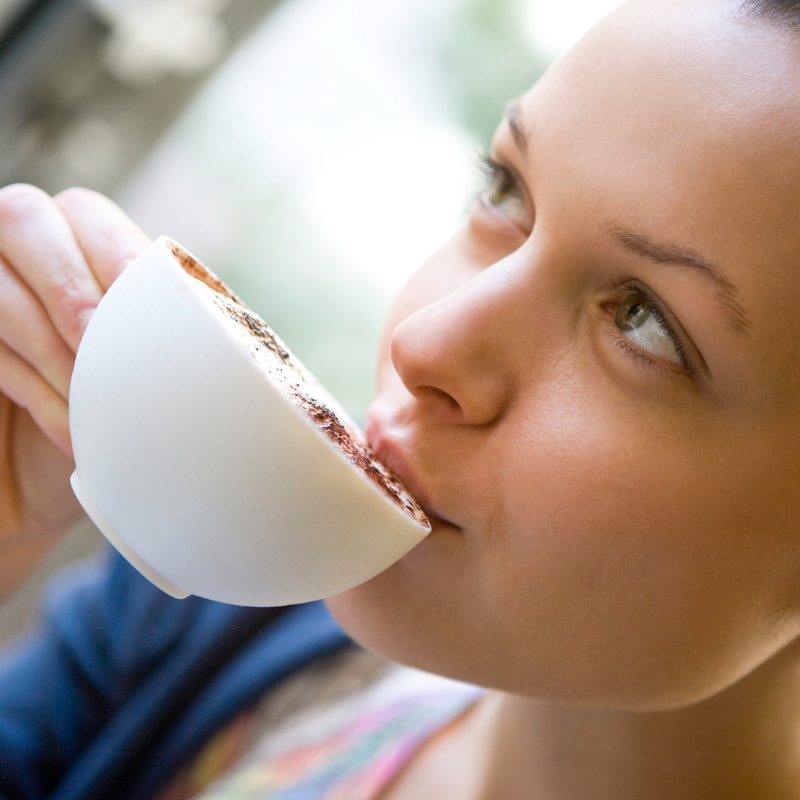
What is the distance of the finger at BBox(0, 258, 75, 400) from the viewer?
2.79ft

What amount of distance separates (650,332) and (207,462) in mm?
391

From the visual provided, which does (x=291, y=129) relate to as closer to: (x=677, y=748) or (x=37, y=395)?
(x=37, y=395)

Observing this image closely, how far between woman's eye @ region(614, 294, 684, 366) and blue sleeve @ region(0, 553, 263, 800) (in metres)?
0.99

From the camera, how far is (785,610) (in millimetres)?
722

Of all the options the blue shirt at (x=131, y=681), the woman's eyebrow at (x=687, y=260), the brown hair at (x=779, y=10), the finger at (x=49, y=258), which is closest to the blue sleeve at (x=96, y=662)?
the blue shirt at (x=131, y=681)

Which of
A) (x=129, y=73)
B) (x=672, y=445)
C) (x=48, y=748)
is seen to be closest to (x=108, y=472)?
(x=672, y=445)

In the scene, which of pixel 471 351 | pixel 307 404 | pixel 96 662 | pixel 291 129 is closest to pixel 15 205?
pixel 307 404

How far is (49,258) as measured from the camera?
0.83m

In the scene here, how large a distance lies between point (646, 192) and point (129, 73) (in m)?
1.70

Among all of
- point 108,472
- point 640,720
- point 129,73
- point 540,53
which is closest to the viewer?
point 108,472

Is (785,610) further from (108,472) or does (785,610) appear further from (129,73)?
(129,73)

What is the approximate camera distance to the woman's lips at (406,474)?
663mm

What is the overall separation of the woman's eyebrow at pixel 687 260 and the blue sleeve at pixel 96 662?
1051 mm

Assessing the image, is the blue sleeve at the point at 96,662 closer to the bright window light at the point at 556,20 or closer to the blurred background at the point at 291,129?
the blurred background at the point at 291,129
